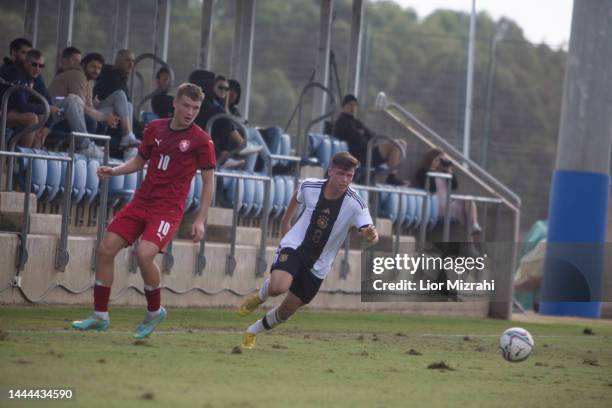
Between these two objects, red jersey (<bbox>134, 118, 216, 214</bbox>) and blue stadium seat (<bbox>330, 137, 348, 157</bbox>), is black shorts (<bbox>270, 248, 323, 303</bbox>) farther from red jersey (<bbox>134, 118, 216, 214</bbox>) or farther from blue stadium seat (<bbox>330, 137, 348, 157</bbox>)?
blue stadium seat (<bbox>330, 137, 348, 157</bbox>)

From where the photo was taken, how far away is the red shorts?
10.4m

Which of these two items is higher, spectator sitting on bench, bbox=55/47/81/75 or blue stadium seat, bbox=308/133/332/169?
spectator sitting on bench, bbox=55/47/81/75

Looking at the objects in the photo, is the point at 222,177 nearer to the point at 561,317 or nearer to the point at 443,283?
the point at 443,283

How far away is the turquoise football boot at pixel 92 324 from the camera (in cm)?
1062

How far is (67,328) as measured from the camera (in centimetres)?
1128

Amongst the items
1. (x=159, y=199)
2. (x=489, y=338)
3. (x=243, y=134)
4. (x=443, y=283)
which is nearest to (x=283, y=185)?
(x=243, y=134)

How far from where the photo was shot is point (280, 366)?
9.76 metres

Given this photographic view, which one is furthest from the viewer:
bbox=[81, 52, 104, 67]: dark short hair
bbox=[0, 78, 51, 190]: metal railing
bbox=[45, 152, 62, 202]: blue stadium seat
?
bbox=[81, 52, 104, 67]: dark short hair

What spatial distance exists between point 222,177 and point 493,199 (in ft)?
18.1

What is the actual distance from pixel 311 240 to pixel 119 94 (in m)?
4.76

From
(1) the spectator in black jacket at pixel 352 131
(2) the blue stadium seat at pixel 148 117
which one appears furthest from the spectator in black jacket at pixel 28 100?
(1) the spectator in black jacket at pixel 352 131

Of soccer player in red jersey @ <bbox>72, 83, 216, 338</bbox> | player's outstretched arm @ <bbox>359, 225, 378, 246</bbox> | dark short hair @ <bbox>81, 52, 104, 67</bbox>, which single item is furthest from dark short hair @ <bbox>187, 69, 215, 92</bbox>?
player's outstretched arm @ <bbox>359, 225, 378, 246</bbox>

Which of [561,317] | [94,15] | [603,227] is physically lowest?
[561,317]

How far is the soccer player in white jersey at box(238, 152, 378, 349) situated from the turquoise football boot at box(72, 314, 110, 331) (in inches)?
45.5
